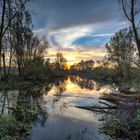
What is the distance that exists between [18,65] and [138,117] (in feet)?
151

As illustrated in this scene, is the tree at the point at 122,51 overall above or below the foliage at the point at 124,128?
above

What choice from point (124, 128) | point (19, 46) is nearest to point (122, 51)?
point (19, 46)

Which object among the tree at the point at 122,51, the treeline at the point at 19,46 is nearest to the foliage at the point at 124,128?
the treeline at the point at 19,46

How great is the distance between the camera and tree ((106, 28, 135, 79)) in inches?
2354

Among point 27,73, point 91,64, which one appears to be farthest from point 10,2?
point 91,64

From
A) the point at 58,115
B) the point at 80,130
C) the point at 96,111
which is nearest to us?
the point at 80,130

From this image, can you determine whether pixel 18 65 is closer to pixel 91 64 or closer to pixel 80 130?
pixel 80 130

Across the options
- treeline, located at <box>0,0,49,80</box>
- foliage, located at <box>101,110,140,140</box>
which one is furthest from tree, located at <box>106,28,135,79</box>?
foliage, located at <box>101,110,140,140</box>

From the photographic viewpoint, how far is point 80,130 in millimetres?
14969

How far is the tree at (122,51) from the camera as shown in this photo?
59.8 m

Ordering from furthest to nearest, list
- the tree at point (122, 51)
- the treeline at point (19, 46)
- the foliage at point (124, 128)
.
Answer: the tree at point (122, 51), the treeline at point (19, 46), the foliage at point (124, 128)

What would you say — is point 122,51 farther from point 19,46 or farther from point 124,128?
point 124,128

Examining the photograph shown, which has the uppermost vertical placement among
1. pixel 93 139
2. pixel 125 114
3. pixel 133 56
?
pixel 133 56

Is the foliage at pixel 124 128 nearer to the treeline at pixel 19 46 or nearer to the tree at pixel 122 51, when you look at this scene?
the treeline at pixel 19 46
